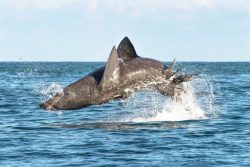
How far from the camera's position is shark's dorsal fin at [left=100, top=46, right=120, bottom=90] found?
22.4 metres

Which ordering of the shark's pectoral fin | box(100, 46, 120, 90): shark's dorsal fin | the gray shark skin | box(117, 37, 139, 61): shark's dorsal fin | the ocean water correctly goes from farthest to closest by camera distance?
the shark's pectoral fin < box(117, 37, 139, 61): shark's dorsal fin < the gray shark skin < box(100, 46, 120, 90): shark's dorsal fin < the ocean water

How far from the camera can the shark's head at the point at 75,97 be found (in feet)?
76.3

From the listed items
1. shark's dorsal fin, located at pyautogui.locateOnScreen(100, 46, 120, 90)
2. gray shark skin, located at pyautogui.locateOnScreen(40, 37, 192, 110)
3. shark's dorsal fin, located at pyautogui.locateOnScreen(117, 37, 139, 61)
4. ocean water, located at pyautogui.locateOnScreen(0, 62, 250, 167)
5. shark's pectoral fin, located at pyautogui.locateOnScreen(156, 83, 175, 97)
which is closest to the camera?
ocean water, located at pyautogui.locateOnScreen(0, 62, 250, 167)

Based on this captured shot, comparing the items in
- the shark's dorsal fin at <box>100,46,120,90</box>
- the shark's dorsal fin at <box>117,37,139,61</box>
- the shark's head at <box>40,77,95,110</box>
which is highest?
the shark's dorsal fin at <box>117,37,139,61</box>

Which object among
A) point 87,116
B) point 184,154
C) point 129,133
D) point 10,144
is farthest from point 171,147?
point 87,116

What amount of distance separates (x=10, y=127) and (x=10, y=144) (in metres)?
4.23

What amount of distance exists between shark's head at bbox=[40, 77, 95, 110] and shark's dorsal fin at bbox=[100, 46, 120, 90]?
50 centimetres

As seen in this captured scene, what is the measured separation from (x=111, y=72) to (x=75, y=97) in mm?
1518

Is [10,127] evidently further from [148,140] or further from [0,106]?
[0,106]

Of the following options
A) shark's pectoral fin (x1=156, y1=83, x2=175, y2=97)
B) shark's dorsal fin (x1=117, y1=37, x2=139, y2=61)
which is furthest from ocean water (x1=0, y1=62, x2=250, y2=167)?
shark's dorsal fin (x1=117, y1=37, x2=139, y2=61)

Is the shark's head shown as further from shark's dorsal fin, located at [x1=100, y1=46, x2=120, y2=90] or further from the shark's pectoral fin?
the shark's pectoral fin

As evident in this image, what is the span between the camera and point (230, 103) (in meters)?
36.9

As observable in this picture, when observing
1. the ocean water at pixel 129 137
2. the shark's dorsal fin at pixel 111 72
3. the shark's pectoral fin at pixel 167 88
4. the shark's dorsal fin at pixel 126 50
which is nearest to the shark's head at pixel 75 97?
the shark's dorsal fin at pixel 111 72

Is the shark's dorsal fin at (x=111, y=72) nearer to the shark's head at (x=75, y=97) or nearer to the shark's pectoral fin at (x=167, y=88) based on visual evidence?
the shark's head at (x=75, y=97)
